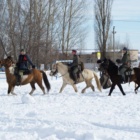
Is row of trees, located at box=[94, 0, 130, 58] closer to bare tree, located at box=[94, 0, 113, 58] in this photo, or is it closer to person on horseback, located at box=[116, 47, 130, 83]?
bare tree, located at box=[94, 0, 113, 58]

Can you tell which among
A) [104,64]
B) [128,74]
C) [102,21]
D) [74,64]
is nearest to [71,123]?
[104,64]

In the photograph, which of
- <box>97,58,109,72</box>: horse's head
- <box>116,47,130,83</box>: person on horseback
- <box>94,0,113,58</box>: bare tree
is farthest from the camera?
<box>94,0,113,58</box>: bare tree

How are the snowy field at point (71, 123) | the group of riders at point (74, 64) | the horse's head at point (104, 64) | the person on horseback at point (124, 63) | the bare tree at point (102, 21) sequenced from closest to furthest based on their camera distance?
the snowy field at point (71, 123), the horse's head at point (104, 64), the group of riders at point (74, 64), the person on horseback at point (124, 63), the bare tree at point (102, 21)

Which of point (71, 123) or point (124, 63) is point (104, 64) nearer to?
point (124, 63)

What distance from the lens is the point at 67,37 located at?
1879 inches

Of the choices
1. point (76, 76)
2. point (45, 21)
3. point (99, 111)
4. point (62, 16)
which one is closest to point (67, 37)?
point (62, 16)

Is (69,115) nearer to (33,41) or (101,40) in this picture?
(33,41)

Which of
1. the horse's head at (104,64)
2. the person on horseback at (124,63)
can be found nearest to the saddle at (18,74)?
the horse's head at (104,64)

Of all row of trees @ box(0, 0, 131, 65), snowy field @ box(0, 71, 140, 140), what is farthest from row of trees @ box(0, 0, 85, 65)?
snowy field @ box(0, 71, 140, 140)

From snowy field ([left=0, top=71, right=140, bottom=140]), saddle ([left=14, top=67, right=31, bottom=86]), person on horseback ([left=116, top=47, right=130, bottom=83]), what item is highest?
person on horseback ([left=116, top=47, right=130, bottom=83])

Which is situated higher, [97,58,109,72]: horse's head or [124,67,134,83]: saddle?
[97,58,109,72]: horse's head

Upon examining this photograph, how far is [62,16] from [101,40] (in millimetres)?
5990

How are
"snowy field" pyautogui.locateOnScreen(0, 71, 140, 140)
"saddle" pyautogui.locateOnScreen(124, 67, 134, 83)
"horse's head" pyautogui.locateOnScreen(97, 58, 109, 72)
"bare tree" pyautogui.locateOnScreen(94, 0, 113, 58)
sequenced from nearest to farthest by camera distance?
"snowy field" pyautogui.locateOnScreen(0, 71, 140, 140) < "horse's head" pyautogui.locateOnScreen(97, 58, 109, 72) < "saddle" pyautogui.locateOnScreen(124, 67, 134, 83) < "bare tree" pyautogui.locateOnScreen(94, 0, 113, 58)

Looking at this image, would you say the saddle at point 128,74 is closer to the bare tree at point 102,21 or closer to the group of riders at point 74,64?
the group of riders at point 74,64
